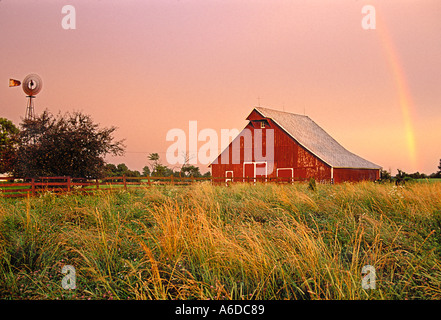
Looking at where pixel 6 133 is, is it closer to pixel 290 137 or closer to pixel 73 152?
pixel 73 152

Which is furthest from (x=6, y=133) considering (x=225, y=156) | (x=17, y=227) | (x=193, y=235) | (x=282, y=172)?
(x=193, y=235)

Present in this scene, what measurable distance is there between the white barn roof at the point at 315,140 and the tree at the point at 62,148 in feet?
43.4

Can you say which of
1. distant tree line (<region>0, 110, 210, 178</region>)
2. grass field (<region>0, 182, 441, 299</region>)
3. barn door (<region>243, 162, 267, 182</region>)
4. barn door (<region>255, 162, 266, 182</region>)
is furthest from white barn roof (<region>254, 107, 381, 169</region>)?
grass field (<region>0, 182, 441, 299</region>)

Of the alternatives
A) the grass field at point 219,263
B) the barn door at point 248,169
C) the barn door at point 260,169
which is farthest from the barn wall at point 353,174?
the grass field at point 219,263

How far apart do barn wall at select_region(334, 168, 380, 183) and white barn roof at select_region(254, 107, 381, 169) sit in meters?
0.39

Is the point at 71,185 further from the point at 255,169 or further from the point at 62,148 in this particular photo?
the point at 255,169

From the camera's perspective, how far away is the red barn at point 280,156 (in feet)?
85.0

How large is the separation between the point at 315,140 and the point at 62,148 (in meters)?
20.5

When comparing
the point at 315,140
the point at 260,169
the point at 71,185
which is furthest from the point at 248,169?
the point at 71,185

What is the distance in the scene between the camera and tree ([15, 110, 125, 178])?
2084cm

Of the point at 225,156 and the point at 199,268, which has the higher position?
the point at 225,156

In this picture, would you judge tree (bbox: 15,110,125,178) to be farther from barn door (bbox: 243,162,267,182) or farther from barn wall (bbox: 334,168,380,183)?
barn wall (bbox: 334,168,380,183)

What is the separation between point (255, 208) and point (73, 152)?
16579 millimetres
